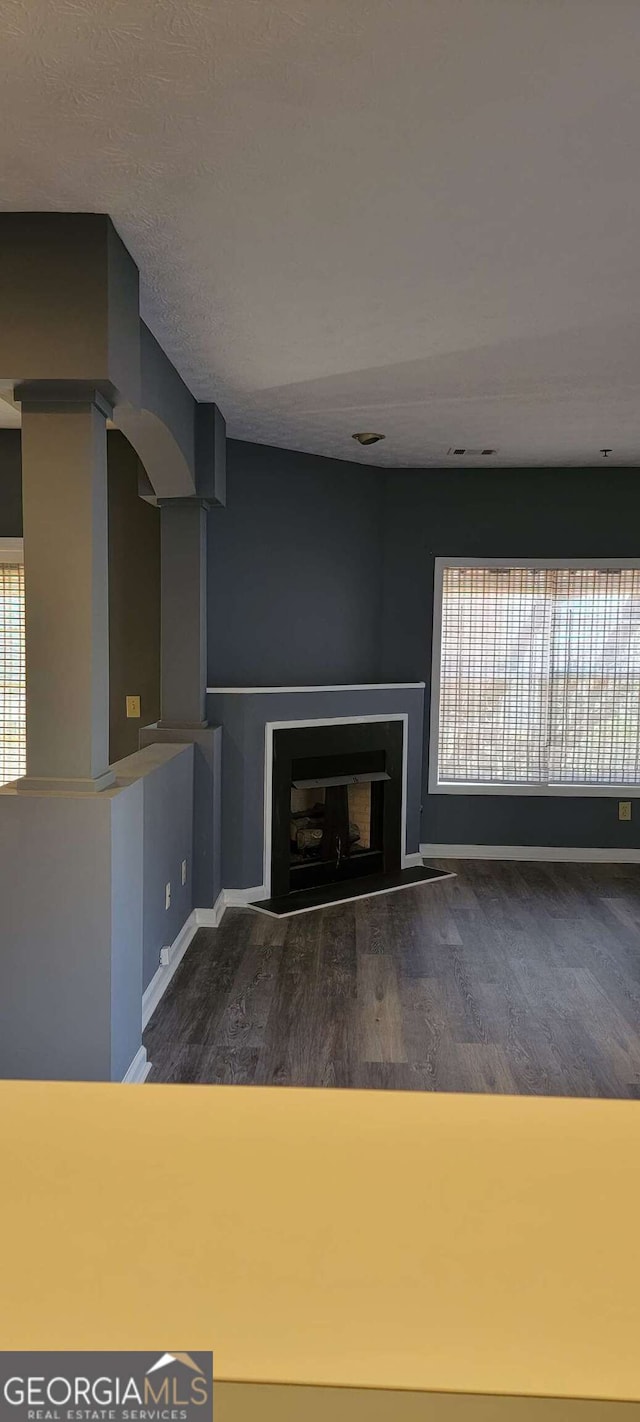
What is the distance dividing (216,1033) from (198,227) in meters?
2.71

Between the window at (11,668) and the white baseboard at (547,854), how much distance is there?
2.69 metres

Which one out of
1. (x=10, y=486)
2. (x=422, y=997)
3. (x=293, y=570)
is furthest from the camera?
(x=293, y=570)

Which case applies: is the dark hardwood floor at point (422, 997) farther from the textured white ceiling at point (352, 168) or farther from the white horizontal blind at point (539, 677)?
the textured white ceiling at point (352, 168)

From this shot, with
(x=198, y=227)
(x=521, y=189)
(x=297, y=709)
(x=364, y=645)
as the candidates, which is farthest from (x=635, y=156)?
(x=364, y=645)

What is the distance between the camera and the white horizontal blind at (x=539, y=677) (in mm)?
6195

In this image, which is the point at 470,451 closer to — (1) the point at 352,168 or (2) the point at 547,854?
(2) the point at 547,854

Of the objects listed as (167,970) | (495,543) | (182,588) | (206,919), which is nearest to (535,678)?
(495,543)

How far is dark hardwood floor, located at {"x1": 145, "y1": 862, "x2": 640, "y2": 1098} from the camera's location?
328cm

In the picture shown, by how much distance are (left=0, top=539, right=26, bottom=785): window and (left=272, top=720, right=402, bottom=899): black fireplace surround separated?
1542mm

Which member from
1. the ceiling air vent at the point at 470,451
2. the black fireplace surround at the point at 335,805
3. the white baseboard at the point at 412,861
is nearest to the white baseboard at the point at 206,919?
the black fireplace surround at the point at 335,805

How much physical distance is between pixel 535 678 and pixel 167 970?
3271 mm

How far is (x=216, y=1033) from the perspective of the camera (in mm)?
3561

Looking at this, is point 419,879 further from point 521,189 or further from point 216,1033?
point 521,189

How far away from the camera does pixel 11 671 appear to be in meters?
5.48
